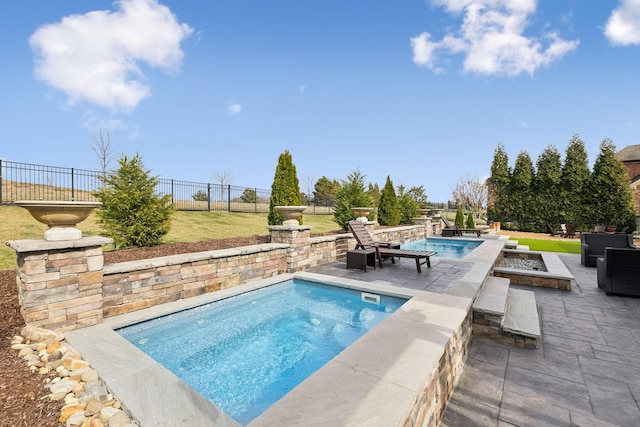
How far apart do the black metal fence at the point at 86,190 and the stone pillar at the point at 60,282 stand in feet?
21.2

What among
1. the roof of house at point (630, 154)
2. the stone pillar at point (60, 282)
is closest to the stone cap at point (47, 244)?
the stone pillar at point (60, 282)

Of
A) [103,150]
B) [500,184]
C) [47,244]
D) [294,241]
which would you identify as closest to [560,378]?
[294,241]

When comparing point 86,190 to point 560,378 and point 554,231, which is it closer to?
point 560,378

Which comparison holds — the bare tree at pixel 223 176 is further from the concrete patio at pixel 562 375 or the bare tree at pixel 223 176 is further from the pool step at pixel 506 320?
the pool step at pixel 506 320

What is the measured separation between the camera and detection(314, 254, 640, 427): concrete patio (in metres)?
2.21

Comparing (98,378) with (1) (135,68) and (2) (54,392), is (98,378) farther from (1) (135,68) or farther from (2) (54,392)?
(1) (135,68)

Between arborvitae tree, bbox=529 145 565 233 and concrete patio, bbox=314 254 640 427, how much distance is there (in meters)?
16.4

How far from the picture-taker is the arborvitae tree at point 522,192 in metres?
18.6

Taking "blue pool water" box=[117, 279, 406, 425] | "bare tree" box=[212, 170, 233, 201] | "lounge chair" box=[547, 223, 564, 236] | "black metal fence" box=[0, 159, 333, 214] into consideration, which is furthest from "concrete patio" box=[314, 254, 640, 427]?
"bare tree" box=[212, 170, 233, 201]

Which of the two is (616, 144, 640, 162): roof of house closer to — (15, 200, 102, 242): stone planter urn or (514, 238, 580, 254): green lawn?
(514, 238, 580, 254): green lawn

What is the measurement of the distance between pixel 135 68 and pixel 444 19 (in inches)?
424

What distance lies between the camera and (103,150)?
50.1 feet

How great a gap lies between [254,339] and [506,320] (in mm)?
3316

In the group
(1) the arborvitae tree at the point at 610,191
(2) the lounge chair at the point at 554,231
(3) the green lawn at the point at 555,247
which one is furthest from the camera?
(2) the lounge chair at the point at 554,231
